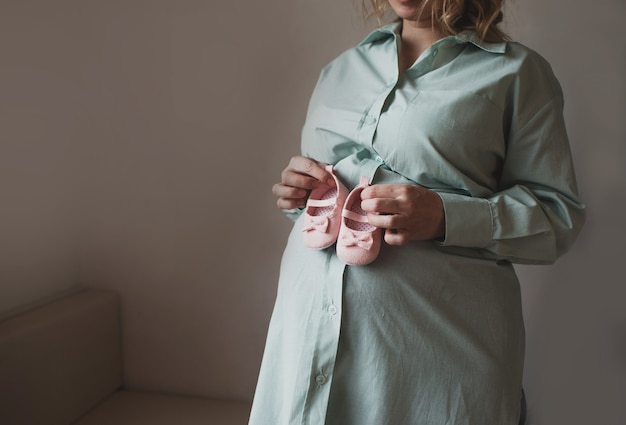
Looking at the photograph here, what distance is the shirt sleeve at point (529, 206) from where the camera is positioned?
3.24ft

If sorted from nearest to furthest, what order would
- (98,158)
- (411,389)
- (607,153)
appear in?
1. (411,389)
2. (607,153)
3. (98,158)

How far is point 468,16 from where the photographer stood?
115cm

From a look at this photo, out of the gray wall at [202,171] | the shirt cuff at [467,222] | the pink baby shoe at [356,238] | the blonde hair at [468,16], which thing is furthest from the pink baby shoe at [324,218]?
the gray wall at [202,171]

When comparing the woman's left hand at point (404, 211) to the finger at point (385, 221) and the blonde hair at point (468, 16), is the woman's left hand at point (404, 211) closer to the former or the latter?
the finger at point (385, 221)

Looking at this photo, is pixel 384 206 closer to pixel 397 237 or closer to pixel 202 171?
pixel 397 237

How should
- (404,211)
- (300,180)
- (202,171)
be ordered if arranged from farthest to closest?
1. (202,171)
2. (300,180)
3. (404,211)

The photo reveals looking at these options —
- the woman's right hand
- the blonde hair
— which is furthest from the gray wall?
the woman's right hand

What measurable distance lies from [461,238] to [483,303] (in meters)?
0.12

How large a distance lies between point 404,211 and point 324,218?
5.6 inches

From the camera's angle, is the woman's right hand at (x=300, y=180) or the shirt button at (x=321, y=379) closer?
the shirt button at (x=321, y=379)

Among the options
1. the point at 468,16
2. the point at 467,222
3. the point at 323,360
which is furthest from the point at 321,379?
the point at 468,16

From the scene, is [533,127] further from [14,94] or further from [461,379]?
[14,94]

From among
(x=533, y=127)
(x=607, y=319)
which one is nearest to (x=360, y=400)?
(x=533, y=127)

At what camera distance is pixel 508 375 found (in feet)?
3.32
